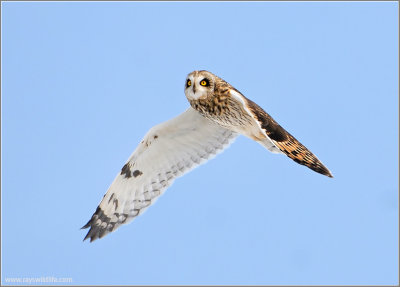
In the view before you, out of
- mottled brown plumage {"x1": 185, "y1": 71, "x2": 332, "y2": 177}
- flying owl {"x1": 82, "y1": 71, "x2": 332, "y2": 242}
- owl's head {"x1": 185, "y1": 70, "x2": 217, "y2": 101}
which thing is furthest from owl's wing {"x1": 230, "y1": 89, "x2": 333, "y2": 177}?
flying owl {"x1": 82, "y1": 71, "x2": 332, "y2": 242}

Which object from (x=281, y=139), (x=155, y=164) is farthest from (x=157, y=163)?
(x=281, y=139)

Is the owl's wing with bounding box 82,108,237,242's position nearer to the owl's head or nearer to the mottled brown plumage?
the mottled brown plumage

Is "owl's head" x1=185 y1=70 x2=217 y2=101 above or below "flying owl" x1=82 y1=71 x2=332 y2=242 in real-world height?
above

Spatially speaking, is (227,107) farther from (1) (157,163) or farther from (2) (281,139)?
(1) (157,163)

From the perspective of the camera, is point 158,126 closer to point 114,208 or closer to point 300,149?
point 114,208

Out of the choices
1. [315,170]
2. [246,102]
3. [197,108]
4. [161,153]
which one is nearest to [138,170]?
[161,153]

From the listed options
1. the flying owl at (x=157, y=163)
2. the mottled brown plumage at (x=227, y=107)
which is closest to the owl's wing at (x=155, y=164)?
the flying owl at (x=157, y=163)

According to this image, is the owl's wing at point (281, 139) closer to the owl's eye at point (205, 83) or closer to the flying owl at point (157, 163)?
the owl's eye at point (205, 83)
